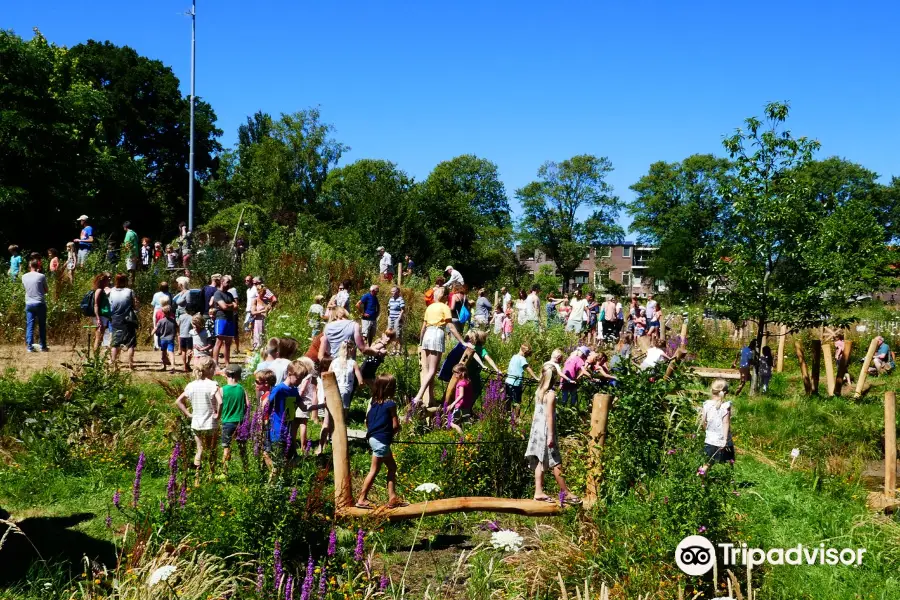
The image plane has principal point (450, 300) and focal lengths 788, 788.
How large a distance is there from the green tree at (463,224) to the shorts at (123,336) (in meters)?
30.7

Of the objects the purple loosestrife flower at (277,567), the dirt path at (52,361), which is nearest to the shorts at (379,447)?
the purple loosestrife flower at (277,567)

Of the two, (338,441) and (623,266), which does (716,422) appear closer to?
(338,441)

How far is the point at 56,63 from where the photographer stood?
31641 mm

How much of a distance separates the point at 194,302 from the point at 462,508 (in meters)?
7.64

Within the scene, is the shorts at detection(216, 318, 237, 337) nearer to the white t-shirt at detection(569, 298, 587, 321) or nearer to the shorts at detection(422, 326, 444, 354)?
the shorts at detection(422, 326, 444, 354)

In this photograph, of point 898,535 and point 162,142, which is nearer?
point 898,535

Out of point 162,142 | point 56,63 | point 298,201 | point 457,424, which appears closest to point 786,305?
point 457,424

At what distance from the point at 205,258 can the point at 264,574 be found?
15.7m

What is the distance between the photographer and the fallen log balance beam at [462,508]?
22.2ft

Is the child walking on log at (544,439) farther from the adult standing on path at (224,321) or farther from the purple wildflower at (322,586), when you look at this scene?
the adult standing on path at (224,321)

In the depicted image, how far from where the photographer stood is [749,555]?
5738 mm

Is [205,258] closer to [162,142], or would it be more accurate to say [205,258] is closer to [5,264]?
[5,264]

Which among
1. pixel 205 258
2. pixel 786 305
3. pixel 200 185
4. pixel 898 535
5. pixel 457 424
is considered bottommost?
pixel 898 535

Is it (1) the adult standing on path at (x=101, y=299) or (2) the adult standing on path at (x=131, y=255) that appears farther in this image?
(2) the adult standing on path at (x=131, y=255)
